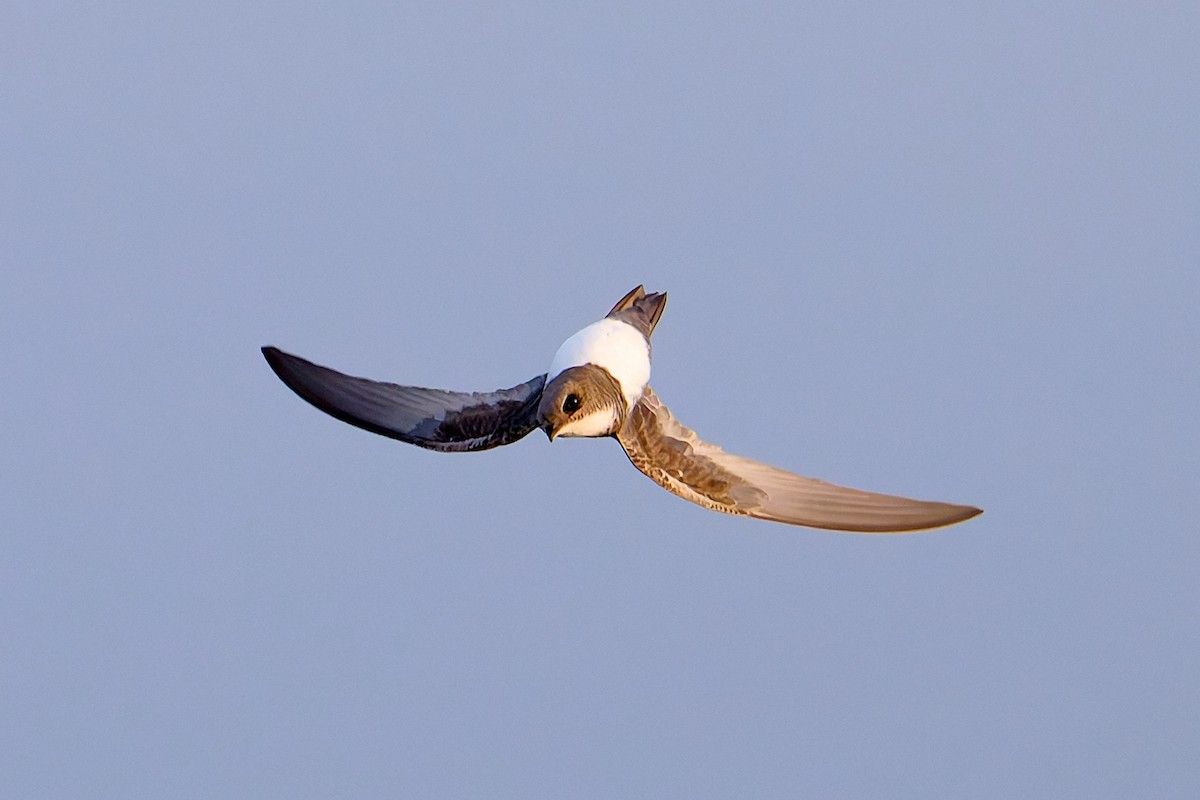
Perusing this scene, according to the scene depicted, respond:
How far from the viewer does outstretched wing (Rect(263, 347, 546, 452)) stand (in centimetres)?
1201

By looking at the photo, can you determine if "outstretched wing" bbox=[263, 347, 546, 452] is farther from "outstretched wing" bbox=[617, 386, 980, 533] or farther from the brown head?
"outstretched wing" bbox=[617, 386, 980, 533]

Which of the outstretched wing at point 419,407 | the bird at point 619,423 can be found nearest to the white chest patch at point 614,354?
the bird at point 619,423

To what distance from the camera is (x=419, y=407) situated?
12.5 m

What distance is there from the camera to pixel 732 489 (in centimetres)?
1176

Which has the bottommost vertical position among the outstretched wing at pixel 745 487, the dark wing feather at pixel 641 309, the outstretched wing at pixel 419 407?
the outstretched wing at pixel 745 487

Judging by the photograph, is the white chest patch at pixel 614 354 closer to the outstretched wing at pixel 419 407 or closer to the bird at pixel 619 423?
the bird at pixel 619 423

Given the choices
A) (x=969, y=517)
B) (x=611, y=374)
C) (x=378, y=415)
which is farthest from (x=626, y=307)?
(x=969, y=517)

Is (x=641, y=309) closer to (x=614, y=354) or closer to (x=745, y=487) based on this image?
Result: (x=614, y=354)

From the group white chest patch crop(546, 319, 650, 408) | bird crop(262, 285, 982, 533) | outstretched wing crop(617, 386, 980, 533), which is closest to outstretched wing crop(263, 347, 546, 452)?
bird crop(262, 285, 982, 533)

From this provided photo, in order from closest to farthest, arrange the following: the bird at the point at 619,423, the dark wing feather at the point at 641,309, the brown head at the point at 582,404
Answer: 1. the brown head at the point at 582,404
2. the bird at the point at 619,423
3. the dark wing feather at the point at 641,309

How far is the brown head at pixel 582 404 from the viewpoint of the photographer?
11.2m

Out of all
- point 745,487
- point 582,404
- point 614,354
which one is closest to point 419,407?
point 614,354

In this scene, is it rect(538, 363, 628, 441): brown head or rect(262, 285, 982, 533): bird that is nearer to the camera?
rect(538, 363, 628, 441): brown head

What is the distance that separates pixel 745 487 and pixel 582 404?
1312 mm
